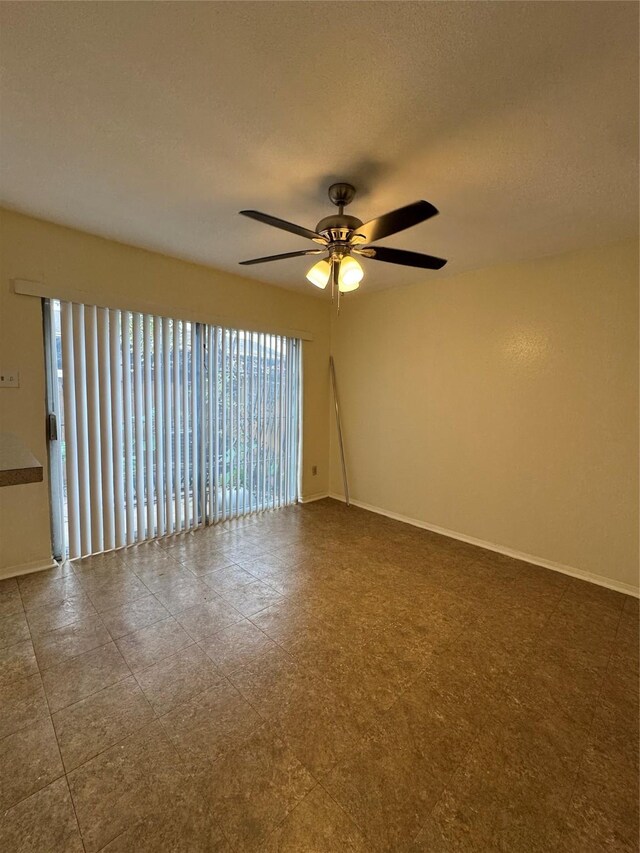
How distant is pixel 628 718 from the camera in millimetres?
1532

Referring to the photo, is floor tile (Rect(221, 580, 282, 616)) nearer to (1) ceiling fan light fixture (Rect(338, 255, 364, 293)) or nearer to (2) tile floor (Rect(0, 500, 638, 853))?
(2) tile floor (Rect(0, 500, 638, 853))

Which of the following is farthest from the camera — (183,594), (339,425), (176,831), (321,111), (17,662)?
(339,425)

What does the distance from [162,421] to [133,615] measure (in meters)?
1.53

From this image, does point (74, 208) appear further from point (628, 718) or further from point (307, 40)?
point (628, 718)

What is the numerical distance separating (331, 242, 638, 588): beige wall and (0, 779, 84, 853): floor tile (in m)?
3.09

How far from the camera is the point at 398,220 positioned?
5.09 feet

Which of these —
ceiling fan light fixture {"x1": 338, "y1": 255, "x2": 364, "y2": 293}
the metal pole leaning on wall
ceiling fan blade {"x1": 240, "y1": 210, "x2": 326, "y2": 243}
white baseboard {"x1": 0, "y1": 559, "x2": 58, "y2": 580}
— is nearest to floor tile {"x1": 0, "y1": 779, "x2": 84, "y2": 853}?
white baseboard {"x1": 0, "y1": 559, "x2": 58, "y2": 580}

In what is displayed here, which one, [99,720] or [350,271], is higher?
[350,271]

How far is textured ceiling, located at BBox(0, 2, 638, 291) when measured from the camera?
3.59 ft

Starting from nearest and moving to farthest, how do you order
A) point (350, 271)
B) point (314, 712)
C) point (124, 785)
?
point (124, 785) → point (314, 712) → point (350, 271)

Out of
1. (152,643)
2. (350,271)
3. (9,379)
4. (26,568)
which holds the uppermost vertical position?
(350,271)

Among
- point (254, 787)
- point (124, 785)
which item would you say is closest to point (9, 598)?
point (124, 785)

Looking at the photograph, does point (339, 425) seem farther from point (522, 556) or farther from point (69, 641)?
point (69, 641)

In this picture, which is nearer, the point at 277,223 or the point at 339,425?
the point at 277,223
